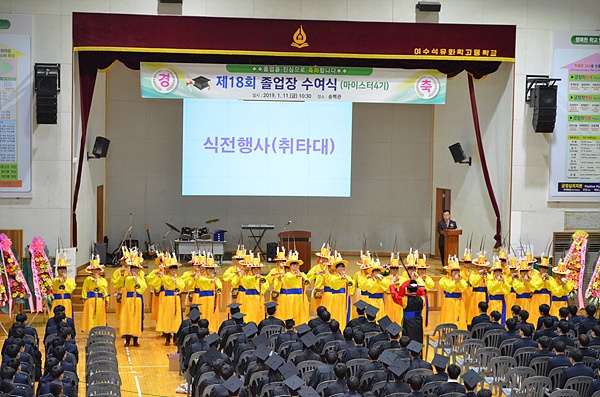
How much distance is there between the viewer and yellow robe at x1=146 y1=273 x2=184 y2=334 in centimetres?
1528

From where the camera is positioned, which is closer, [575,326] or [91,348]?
[91,348]

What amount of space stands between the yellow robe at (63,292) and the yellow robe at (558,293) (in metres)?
7.67

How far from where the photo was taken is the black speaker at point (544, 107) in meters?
17.6

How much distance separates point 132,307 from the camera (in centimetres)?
1530

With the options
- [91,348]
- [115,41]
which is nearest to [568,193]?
[115,41]

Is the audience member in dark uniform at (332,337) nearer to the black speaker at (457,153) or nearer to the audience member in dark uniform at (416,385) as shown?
the audience member in dark uniform at (416,385)

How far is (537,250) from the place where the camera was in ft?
59.8

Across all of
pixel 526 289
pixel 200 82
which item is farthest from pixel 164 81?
pixel 526 289

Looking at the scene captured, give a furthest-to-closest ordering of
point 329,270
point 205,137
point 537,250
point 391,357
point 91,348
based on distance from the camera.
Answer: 1. point 205,137
2. point 537,250
3. point 329,270
4. point 91,348
5. point 391,357

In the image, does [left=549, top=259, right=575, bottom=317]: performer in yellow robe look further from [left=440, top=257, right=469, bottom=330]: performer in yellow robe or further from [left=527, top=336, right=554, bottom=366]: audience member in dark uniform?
[left=527, top=336, right=554, bottom=366]: audience member in dark uniform

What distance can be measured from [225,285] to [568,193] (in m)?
6.60

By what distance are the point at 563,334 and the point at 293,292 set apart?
4.68m

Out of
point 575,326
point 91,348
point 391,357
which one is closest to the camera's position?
point 391,357

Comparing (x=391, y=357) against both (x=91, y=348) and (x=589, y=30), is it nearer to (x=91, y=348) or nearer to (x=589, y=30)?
(x=91, y=348)
